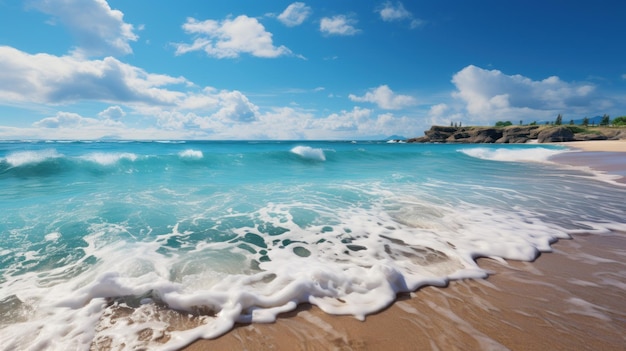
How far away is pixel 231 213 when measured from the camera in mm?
6508

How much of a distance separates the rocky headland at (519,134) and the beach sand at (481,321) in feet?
316

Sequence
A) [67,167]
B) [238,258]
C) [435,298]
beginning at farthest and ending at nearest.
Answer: [67,167] < [238,258] < [435,298]

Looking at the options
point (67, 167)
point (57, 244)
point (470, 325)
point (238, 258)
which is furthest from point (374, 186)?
point (67, 167)

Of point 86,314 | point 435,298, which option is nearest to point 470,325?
point 435,298

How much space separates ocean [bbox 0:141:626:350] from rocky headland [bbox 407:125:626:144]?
8937 centimetres

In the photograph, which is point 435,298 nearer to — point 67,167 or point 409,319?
point 409,319

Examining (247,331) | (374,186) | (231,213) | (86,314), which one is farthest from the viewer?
(374,186)

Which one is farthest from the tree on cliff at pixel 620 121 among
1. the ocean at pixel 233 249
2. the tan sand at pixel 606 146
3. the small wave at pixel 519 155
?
the ocean at pixel 233 249

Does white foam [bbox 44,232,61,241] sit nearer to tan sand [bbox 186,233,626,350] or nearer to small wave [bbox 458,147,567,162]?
tan sand [bbox 186,233,626,350]

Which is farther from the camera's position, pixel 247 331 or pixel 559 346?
pixel 247 331

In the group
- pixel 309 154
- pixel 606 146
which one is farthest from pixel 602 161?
pixel 606 146

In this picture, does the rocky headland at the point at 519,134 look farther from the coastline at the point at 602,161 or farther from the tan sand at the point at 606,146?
the coastline at the point at 602,161

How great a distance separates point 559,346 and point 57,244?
23.1ft

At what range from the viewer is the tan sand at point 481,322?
7.43ft
